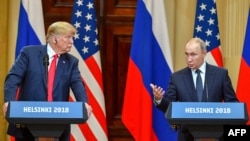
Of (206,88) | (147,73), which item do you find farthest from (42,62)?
(147,73)

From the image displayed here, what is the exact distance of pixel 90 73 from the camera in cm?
728

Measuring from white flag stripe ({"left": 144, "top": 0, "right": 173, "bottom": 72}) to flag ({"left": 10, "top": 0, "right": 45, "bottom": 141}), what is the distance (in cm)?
118

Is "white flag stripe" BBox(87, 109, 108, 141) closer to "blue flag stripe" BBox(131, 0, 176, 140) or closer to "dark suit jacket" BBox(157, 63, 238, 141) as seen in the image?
"blue flag stripe" BBox(131, 0, 176, 140)

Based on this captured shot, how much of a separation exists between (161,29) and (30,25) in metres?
1.41

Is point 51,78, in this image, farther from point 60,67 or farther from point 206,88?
point 206,88

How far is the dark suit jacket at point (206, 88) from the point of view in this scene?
552cm

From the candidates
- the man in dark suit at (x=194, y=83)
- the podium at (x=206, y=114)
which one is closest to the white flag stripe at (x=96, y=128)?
the man in dark suit at (x=194, y=83)

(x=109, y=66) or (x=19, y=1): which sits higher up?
(x=19, y=1)

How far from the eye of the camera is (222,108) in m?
4.67

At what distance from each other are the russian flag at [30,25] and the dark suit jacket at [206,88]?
2089mm

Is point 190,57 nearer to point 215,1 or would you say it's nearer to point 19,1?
point 215,1

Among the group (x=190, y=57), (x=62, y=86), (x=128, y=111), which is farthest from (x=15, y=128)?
(x=128, y=111)

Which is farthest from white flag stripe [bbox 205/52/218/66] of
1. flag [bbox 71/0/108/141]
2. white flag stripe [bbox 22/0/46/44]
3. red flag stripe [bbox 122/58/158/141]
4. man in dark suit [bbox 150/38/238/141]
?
white flag stripe [bbox 22/0/46/44]

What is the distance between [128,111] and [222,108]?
2.58m
